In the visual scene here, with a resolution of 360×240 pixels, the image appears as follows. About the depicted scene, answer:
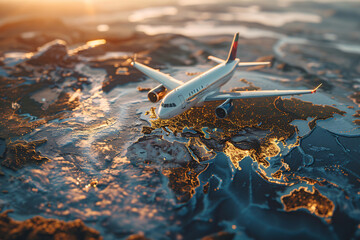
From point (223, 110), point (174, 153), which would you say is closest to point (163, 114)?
point (174, 153)

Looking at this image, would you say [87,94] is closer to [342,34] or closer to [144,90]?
[144,90]

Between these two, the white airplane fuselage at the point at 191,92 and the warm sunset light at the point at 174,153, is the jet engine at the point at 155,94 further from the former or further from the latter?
the white airplane fuselage at the point at 191,92

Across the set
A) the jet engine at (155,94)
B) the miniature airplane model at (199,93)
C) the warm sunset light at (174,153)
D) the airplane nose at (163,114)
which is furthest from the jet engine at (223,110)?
the jet engine at (155,94)

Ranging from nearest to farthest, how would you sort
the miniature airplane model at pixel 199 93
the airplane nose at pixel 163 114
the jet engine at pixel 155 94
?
the airplane nose at pixel 163 114, the miniature airplane model at pixel 199 93, the jet engine at pixel 155 94

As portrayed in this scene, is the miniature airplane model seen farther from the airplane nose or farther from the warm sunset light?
the warm sunset light

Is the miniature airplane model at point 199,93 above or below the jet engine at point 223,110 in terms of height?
above

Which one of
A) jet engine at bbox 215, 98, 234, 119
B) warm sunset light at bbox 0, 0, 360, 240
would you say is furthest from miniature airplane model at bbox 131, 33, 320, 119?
warm sunset light at bbox 0, 0, 360, 240

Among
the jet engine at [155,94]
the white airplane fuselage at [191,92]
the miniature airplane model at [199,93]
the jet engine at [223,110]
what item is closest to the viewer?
the white airplane fuselage at [191,92]

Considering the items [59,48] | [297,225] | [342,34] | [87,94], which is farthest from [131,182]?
[342,34]
